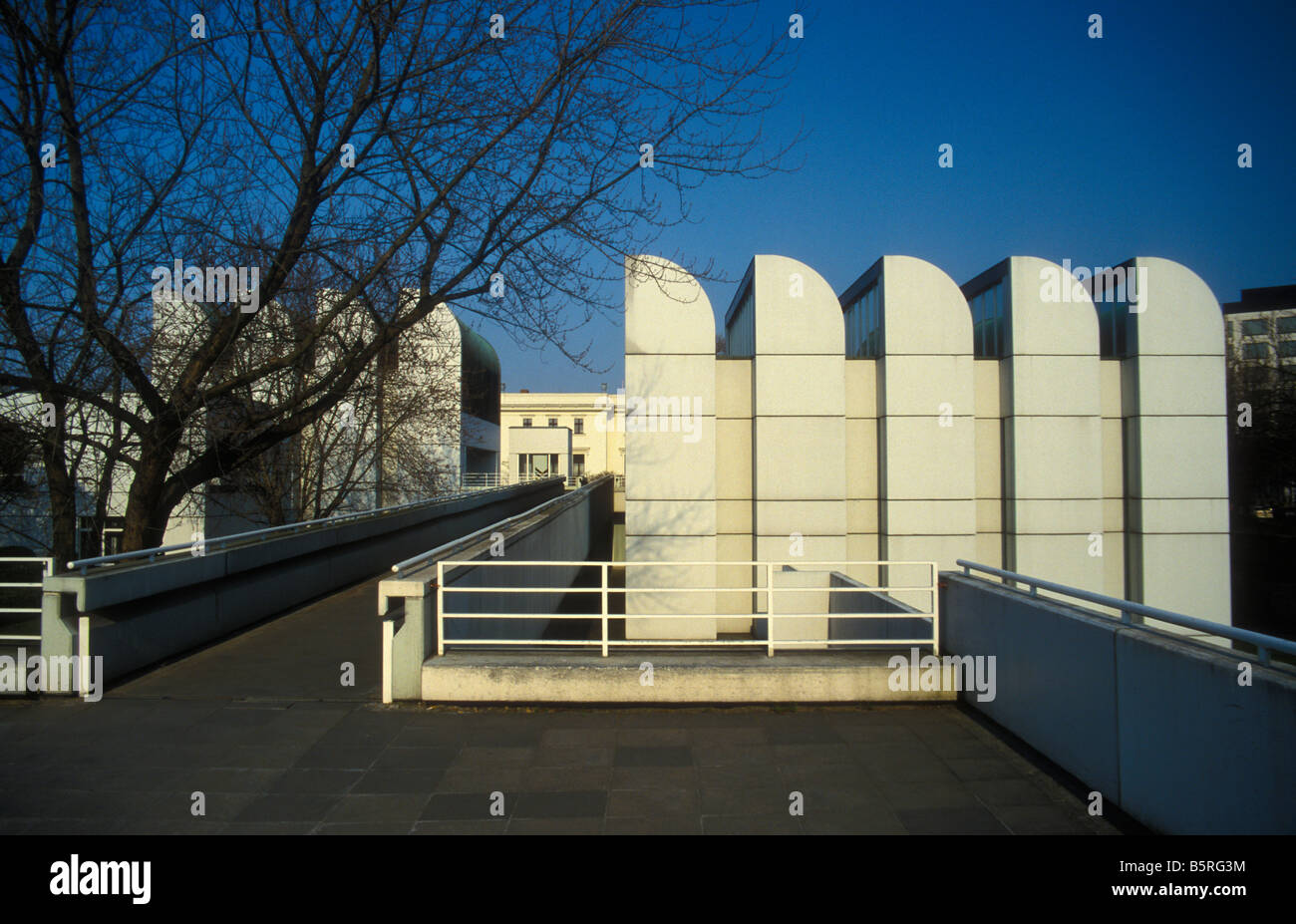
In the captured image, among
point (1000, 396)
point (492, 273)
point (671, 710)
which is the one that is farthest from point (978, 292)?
point (671, 710)

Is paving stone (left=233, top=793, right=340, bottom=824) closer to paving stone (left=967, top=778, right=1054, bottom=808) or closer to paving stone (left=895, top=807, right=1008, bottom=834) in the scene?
paving stone (left=895, top=807, right=1008, bottom=834)

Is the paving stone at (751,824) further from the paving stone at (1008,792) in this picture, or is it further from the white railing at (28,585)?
the white railing at (28,585)

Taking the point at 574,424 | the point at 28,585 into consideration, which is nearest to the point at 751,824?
the point at 28,585

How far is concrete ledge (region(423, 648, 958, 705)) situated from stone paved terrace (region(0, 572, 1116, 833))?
16 cm

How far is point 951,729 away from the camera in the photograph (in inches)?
247

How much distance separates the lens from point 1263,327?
115 feet

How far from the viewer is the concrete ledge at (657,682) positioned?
6785 mm

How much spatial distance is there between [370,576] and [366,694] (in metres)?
10.2

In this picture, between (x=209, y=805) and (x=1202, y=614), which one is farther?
(x=1202, y=614)

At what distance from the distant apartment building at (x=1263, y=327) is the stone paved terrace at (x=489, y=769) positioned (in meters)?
29.8

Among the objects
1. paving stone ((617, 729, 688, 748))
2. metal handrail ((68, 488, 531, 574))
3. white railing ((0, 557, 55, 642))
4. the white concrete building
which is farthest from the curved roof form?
paving stone ((617, 729, 688, 748))

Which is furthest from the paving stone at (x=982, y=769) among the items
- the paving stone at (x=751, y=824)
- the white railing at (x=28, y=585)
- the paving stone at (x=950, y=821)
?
the white railing at (x=28, y=585)

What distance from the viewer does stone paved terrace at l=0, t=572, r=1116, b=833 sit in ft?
15.0

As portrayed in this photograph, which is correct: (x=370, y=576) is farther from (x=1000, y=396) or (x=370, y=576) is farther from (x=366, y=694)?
(x=1000, y=396)
